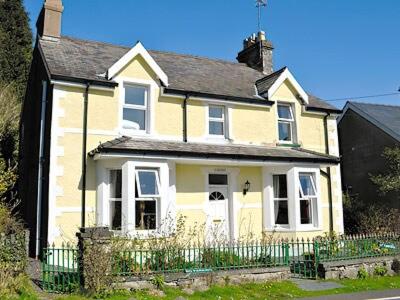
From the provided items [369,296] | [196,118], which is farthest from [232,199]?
[369,296]

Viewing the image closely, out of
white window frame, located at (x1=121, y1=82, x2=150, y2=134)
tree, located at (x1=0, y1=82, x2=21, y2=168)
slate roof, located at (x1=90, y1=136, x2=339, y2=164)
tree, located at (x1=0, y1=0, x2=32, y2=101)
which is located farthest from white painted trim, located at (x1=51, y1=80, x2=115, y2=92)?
tree, located at (x1=0, y1=0, x2=32, y2=101)

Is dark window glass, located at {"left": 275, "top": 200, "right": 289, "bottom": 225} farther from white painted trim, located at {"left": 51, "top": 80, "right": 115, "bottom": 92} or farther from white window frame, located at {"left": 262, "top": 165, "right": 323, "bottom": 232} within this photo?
white painted trim, located at {"left": 51, "top": 80, "right": 115, "bottom": 92}

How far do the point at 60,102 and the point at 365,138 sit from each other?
17.3m

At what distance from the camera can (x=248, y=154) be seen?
15.8m

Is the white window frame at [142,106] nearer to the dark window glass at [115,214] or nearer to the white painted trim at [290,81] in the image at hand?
the dark window glass at [115,214]

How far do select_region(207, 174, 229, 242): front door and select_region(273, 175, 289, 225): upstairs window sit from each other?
6.60ft

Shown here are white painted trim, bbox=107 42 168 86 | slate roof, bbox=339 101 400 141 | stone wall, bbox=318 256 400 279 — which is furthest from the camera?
slate roof, bbox=339 101 400 141

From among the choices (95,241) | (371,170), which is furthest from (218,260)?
(371,170)

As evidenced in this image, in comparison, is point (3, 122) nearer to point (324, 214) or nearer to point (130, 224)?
point (130, 224)

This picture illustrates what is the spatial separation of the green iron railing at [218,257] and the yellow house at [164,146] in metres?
2.63

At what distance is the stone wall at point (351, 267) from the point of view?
12.8m

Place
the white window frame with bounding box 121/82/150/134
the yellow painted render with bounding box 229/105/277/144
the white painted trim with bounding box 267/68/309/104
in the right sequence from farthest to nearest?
the white painted trim with bounding box 267/68/309/104 → the yellow painted render with bounding box 229/105/277/144 → the white window frame with bounding box 121/82/150/134

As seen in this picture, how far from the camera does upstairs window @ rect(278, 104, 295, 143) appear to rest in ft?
61.8

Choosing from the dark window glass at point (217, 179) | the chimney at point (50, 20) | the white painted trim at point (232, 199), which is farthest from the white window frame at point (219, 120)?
the chimney at point (50, 20)
